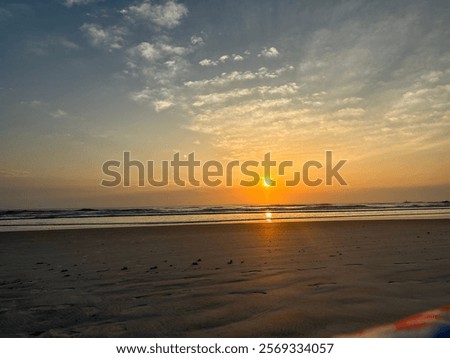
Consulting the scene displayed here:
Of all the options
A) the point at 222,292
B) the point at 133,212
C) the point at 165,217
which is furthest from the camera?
the point at 133,212

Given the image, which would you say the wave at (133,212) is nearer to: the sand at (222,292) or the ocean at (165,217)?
the ocean at (165,217)

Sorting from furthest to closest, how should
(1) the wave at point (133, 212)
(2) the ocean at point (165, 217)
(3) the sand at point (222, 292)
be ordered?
(1) the wave at point (133, 212), (2) the ocean at point (165, 217), (3) the sand at point (222, 292)

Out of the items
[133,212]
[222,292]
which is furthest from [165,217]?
[222,292]

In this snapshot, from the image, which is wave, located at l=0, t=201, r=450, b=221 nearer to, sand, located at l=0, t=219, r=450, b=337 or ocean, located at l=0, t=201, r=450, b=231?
ocean, located at l=0, t=201, r=450, b=231

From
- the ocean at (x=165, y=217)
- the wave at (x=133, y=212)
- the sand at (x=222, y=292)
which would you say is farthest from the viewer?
the wave at (x=133, y=212)

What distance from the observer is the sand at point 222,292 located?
3525 millimetres

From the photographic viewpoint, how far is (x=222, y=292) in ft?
15.7

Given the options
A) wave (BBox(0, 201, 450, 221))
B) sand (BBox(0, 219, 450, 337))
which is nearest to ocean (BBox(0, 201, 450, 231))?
wave (BBox(0, 201, 450, 221))

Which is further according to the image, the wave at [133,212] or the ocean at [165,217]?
the wave at [133,212]

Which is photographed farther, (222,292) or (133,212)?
(133,212)

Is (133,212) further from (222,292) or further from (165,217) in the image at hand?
(222,292)

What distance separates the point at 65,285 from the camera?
5.61 metres

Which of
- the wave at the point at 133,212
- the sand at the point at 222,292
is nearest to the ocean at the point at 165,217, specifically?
the wave at the point at 133,212
